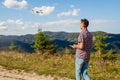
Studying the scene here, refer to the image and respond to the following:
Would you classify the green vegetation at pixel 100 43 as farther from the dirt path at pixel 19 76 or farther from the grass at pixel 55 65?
the dirt path at pixel 19 76

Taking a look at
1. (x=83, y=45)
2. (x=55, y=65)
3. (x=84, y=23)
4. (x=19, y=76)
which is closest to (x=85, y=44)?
(x=83, y=45)

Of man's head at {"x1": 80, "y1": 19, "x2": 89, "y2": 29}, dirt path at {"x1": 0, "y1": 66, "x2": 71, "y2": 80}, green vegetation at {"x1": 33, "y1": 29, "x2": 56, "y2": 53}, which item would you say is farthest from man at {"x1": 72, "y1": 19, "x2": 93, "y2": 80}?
green vegetation at {"x1": 33, "y1": 29, "x2": 56, "y2": 53}

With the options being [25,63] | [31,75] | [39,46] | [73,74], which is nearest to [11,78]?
[31,75]

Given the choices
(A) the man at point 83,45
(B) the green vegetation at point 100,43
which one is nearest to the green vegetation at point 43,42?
(B) the green vegetation at point 100,43

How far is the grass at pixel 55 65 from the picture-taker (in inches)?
511

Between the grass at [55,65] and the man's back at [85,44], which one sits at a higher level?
the man's back at [85,44]

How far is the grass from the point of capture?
13.0 metres

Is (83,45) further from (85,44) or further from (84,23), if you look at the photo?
(84,23)

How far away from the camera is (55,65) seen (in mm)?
15125

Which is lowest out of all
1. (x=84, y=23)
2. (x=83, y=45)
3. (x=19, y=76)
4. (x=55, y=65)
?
(x=19, y=76)

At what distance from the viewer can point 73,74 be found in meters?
13.0

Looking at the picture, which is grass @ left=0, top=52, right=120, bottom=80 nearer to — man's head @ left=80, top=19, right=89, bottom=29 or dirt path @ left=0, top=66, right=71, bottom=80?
dirt path @ left=0, top=66, right=71, bottom=80

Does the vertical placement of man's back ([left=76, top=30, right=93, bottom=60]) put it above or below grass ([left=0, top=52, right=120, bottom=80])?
above

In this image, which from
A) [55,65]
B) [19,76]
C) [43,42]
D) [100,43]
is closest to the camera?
[19,76]
